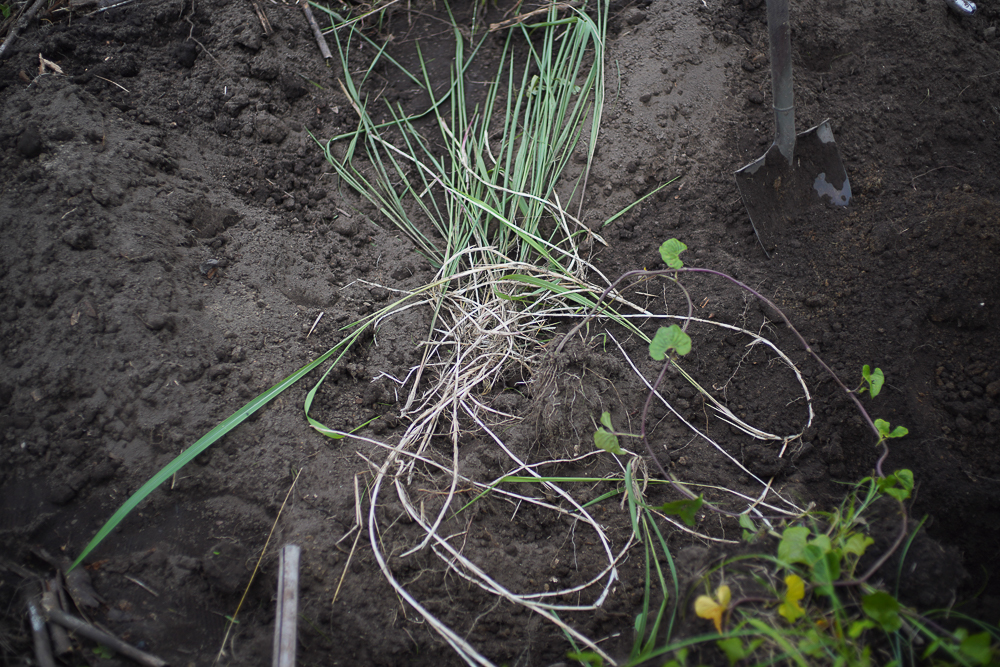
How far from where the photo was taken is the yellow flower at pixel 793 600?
808 mm

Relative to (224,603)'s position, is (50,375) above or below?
above

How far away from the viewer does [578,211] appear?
70.5 inches

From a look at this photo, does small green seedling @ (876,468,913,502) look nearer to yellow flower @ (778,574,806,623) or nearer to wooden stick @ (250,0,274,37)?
yellow flower @ (778,574,806,623)

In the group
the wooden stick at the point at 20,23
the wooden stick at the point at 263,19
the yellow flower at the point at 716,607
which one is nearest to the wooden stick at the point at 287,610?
the yellow flower at the point at 716,607

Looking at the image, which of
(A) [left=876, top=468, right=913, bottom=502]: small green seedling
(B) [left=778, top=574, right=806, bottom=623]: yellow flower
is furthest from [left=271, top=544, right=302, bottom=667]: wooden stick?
(A) [left=876, top=468, right=913, bottom=502]: small green seedling

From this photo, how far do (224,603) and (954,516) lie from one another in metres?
1.68

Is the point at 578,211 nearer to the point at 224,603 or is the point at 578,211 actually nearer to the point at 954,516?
the point at 954,516

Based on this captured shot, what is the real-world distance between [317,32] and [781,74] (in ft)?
5.75

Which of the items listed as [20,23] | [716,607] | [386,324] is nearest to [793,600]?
[716,607]

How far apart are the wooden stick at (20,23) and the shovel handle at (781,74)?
2.47 metres

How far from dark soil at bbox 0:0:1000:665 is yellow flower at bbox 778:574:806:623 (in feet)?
0.65

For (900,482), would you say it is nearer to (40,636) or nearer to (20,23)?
(40,636)

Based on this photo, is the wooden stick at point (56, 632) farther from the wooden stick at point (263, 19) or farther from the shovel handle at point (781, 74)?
the shovel handle at point (781, 74)

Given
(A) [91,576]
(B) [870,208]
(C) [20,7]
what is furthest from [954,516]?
(C) [20,7]
